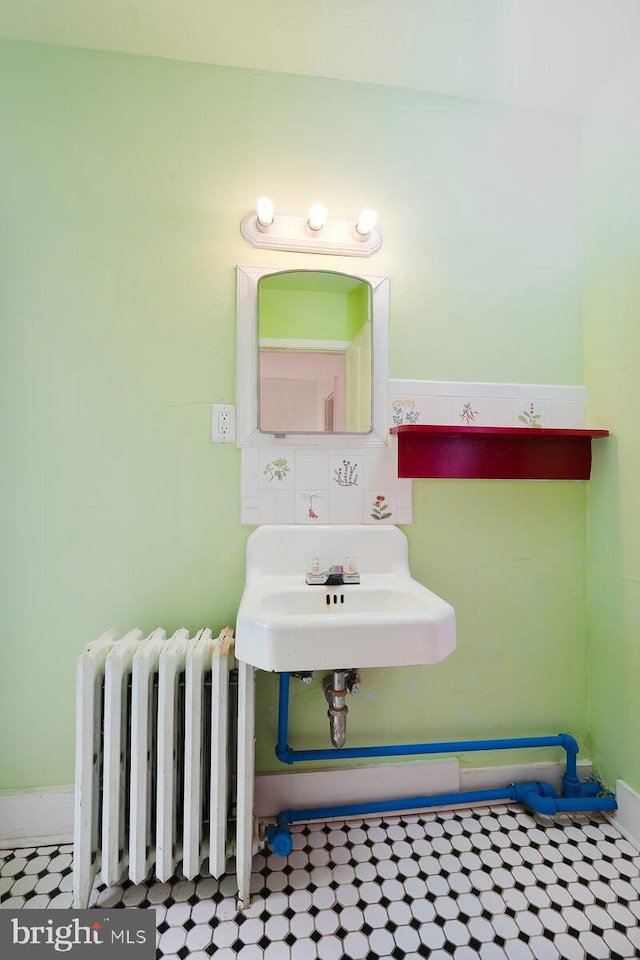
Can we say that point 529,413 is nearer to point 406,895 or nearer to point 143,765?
point 406,895

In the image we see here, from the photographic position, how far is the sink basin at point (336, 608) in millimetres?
877

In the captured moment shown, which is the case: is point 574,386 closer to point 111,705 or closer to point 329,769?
point 329,769

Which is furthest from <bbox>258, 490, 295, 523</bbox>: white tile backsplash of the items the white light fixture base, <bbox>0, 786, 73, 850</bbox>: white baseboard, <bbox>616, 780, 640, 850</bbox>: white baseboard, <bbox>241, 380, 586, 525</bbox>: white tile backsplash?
<bbox>616, 780, 640, 850</bbox>: white baseboard

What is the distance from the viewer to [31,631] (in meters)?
1.22

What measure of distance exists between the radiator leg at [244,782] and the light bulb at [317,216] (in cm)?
124

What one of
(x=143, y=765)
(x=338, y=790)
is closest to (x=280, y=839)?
(x=338, y=790)

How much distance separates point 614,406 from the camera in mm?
1329

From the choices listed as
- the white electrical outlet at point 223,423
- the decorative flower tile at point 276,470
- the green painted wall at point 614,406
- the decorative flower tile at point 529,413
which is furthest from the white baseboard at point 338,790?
the decorative flower tile at point 529,413

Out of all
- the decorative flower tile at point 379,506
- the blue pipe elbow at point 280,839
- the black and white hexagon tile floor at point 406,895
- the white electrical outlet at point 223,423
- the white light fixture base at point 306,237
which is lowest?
the black and white hexagon tile floor at point 406,895

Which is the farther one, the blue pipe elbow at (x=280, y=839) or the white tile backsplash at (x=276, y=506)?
the white tile backsplash at (x=276, y=506)

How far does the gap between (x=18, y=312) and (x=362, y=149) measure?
46.0 inches

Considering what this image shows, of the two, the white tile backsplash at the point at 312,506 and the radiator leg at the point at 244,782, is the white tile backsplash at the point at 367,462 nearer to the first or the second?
the white tile backsplash at the point at 312,506

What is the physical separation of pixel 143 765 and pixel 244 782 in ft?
0.81

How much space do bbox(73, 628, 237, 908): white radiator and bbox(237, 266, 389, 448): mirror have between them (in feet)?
2.12
